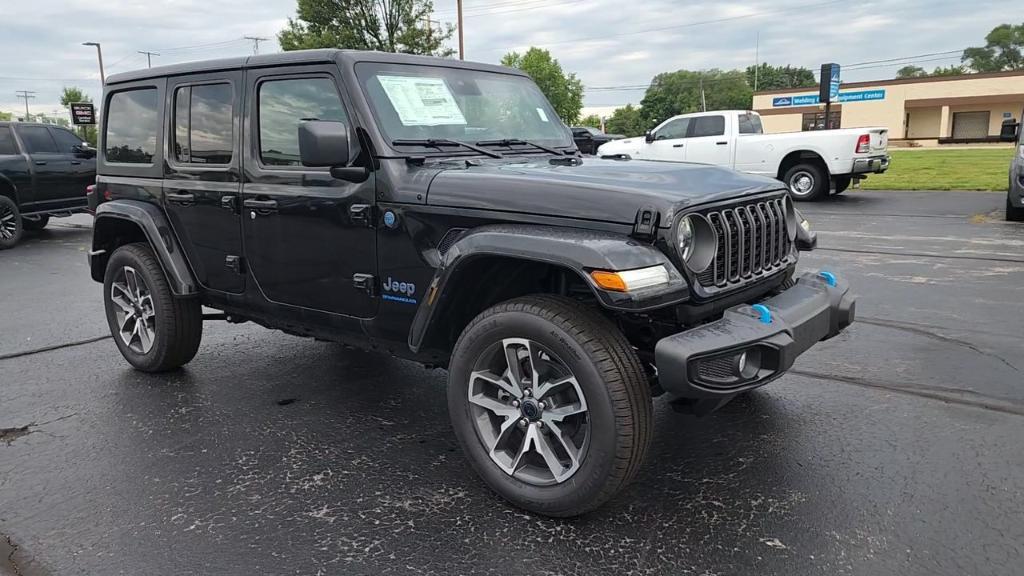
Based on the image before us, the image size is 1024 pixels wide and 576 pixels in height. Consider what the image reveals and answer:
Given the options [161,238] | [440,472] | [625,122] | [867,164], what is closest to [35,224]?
[161,238]

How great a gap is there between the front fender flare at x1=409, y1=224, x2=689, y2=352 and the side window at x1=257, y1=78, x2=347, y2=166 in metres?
1.11

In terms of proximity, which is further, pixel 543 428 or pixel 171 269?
pixel 171 269

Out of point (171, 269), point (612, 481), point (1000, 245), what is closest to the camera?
point (612, 481)

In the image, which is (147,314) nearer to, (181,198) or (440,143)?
(181,198)

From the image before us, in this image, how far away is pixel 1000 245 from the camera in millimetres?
9023

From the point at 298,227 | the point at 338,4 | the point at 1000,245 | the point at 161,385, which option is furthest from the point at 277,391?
the point at 338,4

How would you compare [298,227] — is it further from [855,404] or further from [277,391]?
[855,404]

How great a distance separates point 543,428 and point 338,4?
4017cm

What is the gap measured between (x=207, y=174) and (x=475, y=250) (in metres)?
2.12

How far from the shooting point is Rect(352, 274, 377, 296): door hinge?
11.7 ft

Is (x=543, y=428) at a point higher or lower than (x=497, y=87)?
lower

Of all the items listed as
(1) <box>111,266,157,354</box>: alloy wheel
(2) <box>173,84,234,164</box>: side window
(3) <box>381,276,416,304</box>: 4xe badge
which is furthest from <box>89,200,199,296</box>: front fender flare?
(3) <box>381,276,416,304</box>: 4xe badge

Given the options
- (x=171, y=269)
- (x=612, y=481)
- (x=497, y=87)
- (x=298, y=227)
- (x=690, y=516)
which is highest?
(x=497, y=87)

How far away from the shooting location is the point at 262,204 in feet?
12.9
